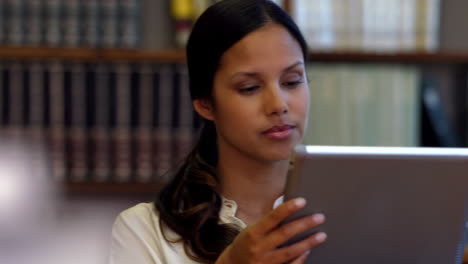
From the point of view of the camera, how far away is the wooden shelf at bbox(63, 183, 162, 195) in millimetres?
2307

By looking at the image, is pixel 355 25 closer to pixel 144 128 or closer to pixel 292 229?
pixel 144 128

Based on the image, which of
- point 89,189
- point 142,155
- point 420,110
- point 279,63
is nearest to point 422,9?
point 420,110

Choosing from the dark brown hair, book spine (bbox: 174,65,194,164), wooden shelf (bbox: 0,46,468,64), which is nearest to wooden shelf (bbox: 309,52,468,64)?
wooden shelf (bbox: 0,46,468,64)

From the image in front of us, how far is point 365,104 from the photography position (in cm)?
247

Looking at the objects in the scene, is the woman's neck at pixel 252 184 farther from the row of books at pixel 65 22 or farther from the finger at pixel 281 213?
the row of books at pixel 65 22

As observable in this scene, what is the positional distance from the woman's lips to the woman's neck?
10cm

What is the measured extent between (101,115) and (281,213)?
162 centimetres

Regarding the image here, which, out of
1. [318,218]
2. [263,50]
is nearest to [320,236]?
[318,218]

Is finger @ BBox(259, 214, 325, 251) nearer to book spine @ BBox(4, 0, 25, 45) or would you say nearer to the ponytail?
the ponytail

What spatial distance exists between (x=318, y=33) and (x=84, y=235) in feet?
3.58

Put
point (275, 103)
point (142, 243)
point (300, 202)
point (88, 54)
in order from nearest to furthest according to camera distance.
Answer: point (300, 202) → point (275, 103) → point (142, 243) → point (88, 54)

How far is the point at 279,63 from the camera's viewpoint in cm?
105

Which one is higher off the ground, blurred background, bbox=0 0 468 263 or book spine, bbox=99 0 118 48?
book spine, bbox=99 0 118 48

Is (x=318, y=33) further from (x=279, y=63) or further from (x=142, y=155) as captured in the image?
(x=279, y=63)
